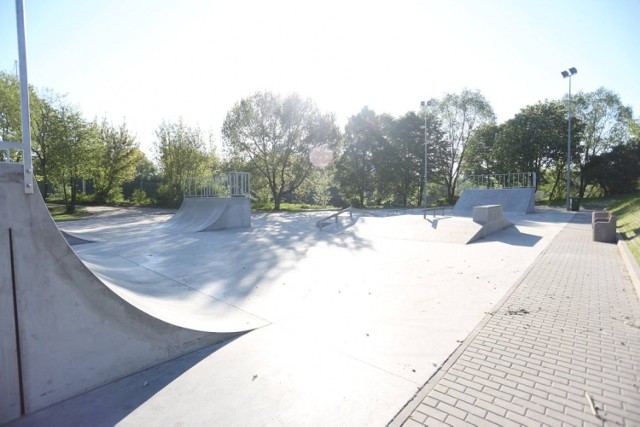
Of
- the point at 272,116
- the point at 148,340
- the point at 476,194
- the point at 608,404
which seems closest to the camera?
the point at 608,404

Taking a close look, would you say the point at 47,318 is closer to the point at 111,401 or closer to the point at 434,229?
the point at 111,401

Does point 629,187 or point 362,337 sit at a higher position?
point 629,187

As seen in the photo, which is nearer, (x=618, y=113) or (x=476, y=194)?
(x=476, y=194)

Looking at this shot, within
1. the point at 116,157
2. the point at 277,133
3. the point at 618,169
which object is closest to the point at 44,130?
the point at 116,157

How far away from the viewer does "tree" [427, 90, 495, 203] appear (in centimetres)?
3869

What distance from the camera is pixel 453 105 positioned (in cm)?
3944

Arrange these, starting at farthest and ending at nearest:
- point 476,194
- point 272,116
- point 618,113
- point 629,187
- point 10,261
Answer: point 618,113 → point 629,187 → point 272,116 → point 476,194 → point 10,261

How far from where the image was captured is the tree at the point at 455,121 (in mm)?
38688

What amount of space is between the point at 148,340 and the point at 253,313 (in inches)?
61.9

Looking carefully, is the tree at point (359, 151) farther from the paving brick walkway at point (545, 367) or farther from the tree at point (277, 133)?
the paving brick walkway at point (545, 367)

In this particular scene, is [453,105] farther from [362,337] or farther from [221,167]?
[362,337]

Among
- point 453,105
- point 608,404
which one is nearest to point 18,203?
point 608,404

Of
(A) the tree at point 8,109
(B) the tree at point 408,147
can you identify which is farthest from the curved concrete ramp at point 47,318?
(B) the tree at point 408,147

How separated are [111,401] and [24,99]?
2483mm
